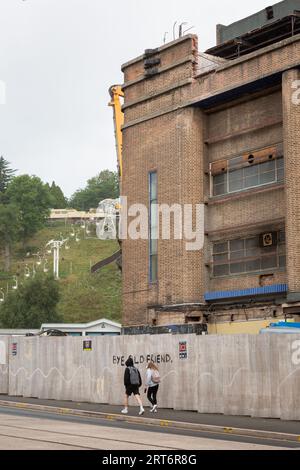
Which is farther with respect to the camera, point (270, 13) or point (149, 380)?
point (270, 13)

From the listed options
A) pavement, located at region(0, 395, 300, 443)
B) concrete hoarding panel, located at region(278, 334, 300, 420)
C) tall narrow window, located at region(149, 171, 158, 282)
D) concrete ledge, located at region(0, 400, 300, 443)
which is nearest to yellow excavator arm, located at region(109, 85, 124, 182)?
tall narrow window, located at region(149, 171, 158, 282)

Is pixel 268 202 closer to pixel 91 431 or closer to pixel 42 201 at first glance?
pixel 91 431

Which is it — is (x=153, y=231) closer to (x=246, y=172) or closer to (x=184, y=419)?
(x=246, y=172)

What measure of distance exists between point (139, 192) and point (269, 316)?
32.0 feet

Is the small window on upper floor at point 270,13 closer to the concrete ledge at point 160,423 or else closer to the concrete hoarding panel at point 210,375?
the concrete hoarding panel at point 210,375

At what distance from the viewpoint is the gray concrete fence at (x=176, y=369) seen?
23922mm

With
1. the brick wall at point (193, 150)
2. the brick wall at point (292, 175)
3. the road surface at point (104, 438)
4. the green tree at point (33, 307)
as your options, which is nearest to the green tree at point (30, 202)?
the green tree at point (33, 307)

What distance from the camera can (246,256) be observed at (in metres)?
35.5

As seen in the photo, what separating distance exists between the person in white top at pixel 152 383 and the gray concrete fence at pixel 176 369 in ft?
4.01

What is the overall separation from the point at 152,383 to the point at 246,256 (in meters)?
10.7

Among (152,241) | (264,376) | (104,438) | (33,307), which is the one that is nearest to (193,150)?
(152,241)

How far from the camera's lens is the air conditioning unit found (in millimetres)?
34156
